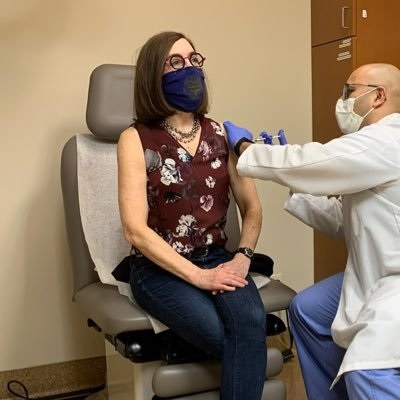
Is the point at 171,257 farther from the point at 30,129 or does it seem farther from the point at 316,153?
the point at 30,129

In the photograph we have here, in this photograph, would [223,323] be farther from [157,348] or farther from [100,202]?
[100,202]

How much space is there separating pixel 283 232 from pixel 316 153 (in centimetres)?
121

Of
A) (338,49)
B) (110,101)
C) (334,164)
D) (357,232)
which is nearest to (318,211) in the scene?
(357,232)

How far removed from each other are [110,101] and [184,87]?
1.27 feet

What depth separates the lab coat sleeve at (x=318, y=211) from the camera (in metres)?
1.95

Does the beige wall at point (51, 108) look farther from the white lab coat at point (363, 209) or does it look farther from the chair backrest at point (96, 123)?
the white lab coat at point (363, 209)

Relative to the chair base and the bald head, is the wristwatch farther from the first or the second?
the bald head

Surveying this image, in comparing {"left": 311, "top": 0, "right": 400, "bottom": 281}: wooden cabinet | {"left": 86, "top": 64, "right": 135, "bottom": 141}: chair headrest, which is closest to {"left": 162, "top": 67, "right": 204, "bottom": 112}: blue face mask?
{"left": 86, "top": 64, "right": 135, "bottom": 141}: chair headrest

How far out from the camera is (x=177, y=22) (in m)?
2.50

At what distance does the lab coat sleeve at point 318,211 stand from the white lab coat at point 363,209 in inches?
7.9

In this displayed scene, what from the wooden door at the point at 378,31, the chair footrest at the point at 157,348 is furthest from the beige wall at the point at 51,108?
the chair footrest at the point at 157,348

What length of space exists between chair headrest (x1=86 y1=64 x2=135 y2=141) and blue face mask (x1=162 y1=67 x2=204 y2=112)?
1.05 feet


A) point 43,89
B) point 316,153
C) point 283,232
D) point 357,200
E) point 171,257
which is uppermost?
point 43,89

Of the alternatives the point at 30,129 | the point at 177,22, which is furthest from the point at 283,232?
the point at 30,129
